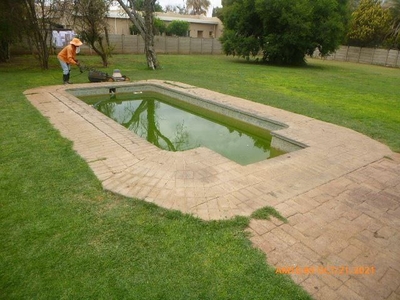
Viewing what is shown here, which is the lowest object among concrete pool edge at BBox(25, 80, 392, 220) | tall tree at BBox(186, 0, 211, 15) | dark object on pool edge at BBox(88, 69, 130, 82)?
concrete pool edge at BBox(25, 80, 392, 220)

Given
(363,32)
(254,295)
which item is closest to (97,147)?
(254,295)

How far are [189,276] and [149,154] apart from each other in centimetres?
228

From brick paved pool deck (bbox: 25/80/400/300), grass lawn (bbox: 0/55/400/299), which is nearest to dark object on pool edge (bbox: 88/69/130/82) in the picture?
brick paved pool deck (bbox: 25/80/400/300)

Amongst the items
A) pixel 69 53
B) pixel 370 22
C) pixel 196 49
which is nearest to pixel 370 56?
pixel 370 22

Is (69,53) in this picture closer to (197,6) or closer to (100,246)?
(100,246)

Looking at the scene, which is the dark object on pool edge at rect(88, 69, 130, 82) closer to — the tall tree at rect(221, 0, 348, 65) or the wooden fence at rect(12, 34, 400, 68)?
the tall tree at rect(221, 0, 348, 65)

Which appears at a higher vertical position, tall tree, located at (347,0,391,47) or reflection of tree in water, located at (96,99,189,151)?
tall tree, located at (347,0,391,47)

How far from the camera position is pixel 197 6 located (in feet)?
149

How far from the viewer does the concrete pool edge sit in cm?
302

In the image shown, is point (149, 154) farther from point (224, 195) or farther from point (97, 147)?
point (224, 195)

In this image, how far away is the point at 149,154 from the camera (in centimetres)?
407
